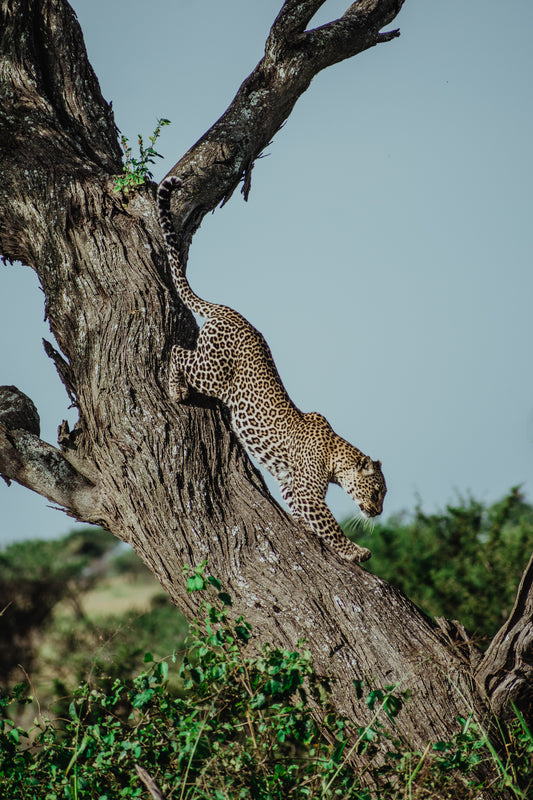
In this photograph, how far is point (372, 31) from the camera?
27.3 ft

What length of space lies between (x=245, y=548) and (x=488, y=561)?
36.4ft

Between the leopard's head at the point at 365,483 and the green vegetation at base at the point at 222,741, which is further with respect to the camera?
the leopard's head at the point at 365,483

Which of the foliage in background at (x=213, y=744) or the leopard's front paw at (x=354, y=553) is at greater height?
the leopard's front paw at (x=354, y=553)

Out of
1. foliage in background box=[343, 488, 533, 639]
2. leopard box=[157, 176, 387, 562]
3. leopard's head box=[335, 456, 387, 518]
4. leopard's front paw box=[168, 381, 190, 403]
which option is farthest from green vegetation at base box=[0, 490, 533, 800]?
foliage in background box=[343, 488, 533, 639]

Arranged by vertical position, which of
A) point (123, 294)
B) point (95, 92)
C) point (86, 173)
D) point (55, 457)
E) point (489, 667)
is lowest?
point (55, 457)

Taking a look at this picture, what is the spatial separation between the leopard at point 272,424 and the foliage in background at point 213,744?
275 centimetres

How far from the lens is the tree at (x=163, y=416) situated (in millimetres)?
5059

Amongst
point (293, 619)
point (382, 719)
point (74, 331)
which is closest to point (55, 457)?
point (74, 331)

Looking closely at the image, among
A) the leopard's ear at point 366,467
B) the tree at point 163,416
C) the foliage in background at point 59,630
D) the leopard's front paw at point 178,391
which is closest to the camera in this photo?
the tree at point 163,416

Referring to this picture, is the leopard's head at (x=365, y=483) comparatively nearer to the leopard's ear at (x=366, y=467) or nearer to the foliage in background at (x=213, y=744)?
the leopard's ear at (x=366, y=467)

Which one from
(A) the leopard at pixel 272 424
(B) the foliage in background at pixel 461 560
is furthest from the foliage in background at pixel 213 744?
(B) the foliage in background at pixel 461 560

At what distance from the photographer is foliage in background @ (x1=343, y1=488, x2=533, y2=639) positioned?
15.2 metres

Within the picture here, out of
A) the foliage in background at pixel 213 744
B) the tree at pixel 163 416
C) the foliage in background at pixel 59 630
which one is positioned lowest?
the foliage in background at pixel 59 630

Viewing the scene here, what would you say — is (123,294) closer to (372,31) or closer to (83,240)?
(83,240)
